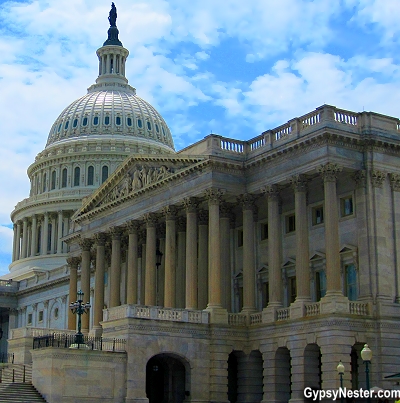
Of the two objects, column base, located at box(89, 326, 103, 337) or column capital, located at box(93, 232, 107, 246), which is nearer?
column base, located at box(89, 326, 103, 337)

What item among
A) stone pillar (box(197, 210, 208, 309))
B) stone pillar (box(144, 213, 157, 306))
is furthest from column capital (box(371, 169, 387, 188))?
stone pillar (box(144, 213, 157, 306))

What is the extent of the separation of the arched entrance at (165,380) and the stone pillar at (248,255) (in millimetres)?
6284

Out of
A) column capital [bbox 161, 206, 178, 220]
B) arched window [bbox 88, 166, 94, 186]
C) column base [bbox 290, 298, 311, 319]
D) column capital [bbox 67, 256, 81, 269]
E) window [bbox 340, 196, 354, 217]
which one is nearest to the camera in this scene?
column base [bbox 290, 298, 311, 319]

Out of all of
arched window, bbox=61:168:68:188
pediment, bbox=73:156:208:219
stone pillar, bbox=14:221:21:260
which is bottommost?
pediment, bbox=73:156:208:219

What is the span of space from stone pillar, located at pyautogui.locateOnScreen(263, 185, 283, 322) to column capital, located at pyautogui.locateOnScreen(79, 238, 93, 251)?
74.9ft

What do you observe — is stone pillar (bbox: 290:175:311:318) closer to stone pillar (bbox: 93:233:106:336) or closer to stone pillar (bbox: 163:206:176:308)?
stone pillar (bbox: 163:206:176:308)

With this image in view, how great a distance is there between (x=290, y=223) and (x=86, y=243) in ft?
74.0

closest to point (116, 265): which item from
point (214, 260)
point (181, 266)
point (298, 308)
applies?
point (181, 266)

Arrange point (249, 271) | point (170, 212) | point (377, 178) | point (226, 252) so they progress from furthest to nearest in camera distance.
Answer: point (170, 212) → point (226, 252) → point (249, 271) → point (377, 178)

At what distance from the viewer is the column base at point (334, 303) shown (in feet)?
169

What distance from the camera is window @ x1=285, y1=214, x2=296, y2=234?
61.0 m

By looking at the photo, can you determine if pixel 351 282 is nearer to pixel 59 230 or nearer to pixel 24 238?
pixel 59 230

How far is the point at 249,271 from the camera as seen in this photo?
60000mm

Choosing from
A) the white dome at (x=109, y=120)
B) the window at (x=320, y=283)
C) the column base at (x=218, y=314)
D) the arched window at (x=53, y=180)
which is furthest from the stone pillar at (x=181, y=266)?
the arched window at (x=53, y=180)
